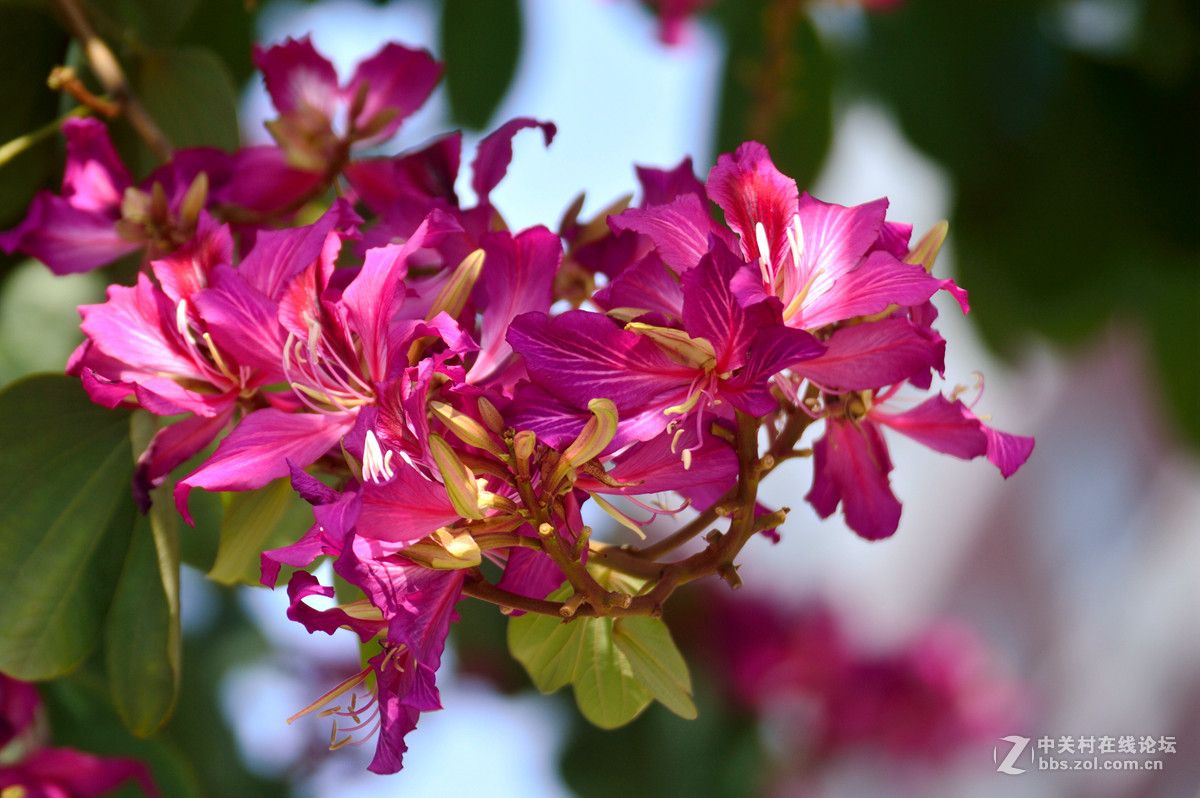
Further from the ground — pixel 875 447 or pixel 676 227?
pixel 676 227

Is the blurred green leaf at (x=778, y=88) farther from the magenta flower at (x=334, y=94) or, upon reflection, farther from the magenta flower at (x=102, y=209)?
the magenta flower at (x=102, y=209)

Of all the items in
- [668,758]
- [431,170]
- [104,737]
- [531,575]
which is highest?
[431,170]

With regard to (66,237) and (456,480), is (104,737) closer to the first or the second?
(66,237)

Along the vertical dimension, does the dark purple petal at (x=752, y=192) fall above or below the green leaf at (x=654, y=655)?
above

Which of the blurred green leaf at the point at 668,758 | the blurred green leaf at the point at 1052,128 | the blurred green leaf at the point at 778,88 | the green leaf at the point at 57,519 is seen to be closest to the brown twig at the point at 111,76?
the green leaf at the point at 57,519

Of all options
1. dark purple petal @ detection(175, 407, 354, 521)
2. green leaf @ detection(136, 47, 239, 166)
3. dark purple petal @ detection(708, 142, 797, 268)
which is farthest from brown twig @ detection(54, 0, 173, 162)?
dark purple petal @ detection(708, 142, 797, 268)

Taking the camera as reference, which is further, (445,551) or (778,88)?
(778,88)

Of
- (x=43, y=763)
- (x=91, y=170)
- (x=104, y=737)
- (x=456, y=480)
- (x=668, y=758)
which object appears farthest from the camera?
(x=668, y=758)

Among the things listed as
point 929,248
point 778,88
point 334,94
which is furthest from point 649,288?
point 778,88

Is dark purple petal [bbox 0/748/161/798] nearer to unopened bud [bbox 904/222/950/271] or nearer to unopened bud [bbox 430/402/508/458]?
unopened bud [bbox 430/402/508/458]
